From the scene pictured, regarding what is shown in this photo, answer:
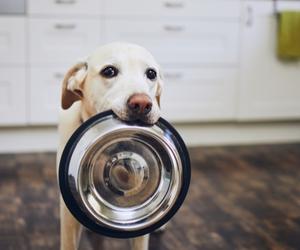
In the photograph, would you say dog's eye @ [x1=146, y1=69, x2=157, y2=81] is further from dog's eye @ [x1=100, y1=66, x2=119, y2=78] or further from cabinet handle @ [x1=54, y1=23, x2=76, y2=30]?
cabinet handle @ [x1=54, y1=23, x2=76, y2=30]

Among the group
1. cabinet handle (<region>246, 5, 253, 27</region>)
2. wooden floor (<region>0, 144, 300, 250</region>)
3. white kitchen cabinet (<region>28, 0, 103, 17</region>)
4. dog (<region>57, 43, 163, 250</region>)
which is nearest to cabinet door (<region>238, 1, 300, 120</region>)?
cabinet handle (<region>246, 5, 253, 27</region>)

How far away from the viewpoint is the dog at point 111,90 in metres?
1.62

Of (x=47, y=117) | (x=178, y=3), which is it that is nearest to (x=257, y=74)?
(x=178, y=3)

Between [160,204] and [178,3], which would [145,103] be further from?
[178,3]

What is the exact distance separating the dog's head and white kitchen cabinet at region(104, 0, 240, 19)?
1859 mm

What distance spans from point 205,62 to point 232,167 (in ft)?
2.36

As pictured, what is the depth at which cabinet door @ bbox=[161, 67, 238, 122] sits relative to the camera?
12.5 ft

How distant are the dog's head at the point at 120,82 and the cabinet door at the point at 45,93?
180 cm

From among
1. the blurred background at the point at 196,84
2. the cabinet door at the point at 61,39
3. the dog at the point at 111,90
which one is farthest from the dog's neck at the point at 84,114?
the cabinet door at the point at 61,39

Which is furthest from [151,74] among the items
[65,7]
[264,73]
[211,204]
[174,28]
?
[264,73]

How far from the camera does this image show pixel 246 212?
2754mm

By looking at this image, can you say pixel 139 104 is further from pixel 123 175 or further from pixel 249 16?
pixel 249 16

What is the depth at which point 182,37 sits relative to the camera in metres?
3.77

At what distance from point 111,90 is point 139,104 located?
0.45 ft
